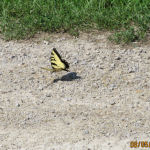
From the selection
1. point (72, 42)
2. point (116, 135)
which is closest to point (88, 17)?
point (72, 42)

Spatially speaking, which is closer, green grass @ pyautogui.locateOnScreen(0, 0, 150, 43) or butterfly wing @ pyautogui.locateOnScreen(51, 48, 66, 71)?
butterfly wing @ pyautogui.locateOnScreen(51, 48, 66, 71)

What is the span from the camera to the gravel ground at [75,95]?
4.68 meters

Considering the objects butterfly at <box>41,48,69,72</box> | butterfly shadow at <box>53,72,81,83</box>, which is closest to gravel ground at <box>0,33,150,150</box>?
butterfly shadow at <box>53,72,81,83</box>

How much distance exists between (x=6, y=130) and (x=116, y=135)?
120 cm

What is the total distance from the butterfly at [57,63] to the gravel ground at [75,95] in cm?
15

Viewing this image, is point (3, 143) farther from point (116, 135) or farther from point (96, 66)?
point (96, 66)

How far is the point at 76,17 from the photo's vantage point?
23.5 ft

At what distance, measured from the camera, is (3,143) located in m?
4.60

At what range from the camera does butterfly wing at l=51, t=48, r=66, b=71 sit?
19.1 feet

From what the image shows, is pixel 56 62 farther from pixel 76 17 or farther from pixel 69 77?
pixel 76 17

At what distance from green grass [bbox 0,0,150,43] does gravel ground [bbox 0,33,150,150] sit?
20cm
